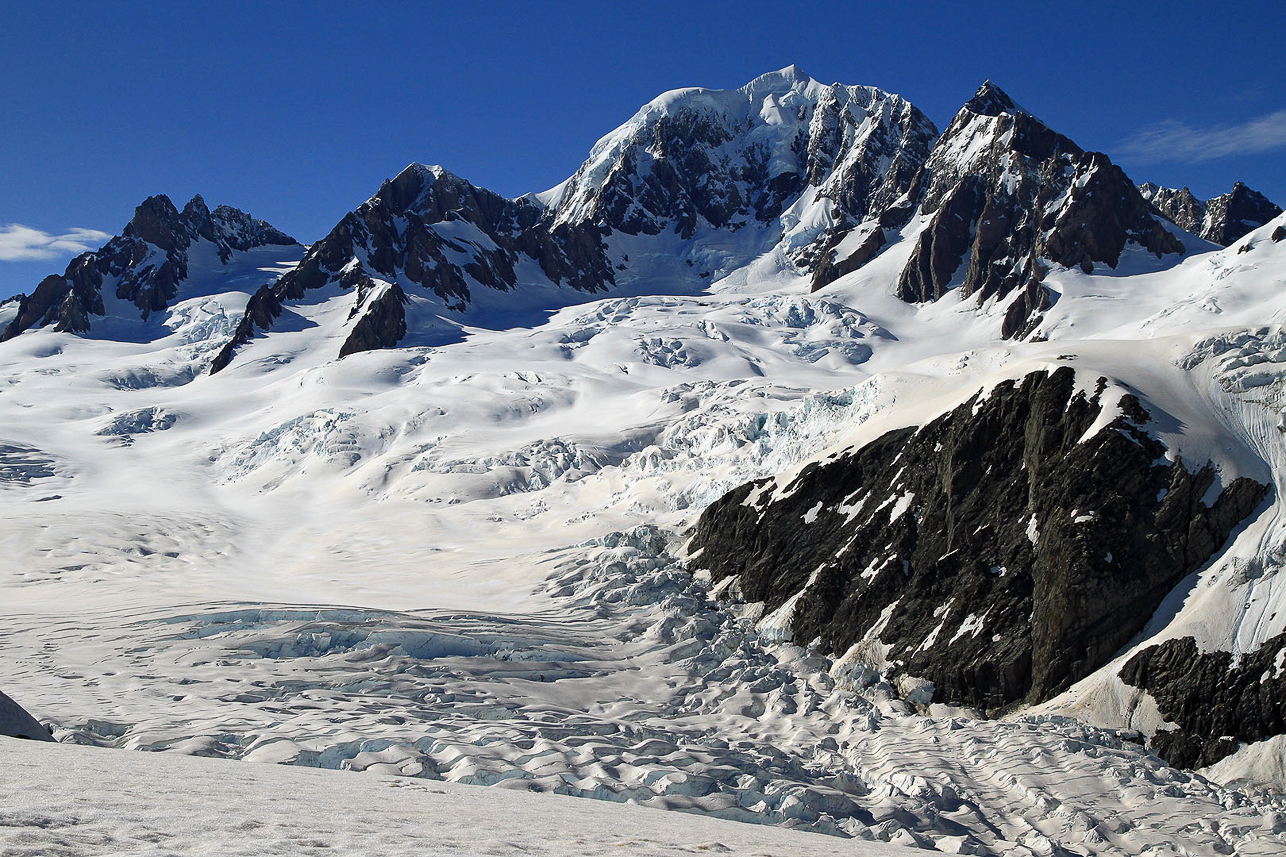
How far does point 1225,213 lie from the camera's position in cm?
15688

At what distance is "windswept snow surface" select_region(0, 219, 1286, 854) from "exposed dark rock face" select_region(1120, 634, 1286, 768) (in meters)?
0.51

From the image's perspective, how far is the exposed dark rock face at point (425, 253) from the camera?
139000 mm

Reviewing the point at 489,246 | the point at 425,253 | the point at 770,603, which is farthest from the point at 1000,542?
the point at 489,246

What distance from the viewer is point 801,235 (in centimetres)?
18575

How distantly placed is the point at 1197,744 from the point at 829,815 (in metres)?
7.73

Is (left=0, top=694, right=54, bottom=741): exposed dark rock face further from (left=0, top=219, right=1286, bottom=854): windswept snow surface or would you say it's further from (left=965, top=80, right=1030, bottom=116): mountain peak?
(left=965, top=80, right=1030, bottom=116): mountain peak

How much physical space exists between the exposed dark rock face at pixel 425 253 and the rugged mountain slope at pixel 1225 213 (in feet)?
367

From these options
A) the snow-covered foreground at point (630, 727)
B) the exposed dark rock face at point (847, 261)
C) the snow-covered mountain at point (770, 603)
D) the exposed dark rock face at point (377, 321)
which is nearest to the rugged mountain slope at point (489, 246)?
the exposed dark rock face at point (377, 321)

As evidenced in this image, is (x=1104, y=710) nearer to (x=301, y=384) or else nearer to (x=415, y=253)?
(x=301, y=384)

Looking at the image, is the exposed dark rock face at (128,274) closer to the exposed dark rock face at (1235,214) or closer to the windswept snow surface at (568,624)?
the windswept snow surface at (568,624)

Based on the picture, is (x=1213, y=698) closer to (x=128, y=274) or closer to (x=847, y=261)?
(x=847, y=261)

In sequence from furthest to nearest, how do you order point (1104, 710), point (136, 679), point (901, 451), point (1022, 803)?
point (901, 451) < point (136, 679) < point (1104, 710) < point (1022, 803)

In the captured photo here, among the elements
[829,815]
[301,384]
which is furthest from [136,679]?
[301,384]

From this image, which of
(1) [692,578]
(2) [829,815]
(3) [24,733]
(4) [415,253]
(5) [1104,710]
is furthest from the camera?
(4) [415,253]
